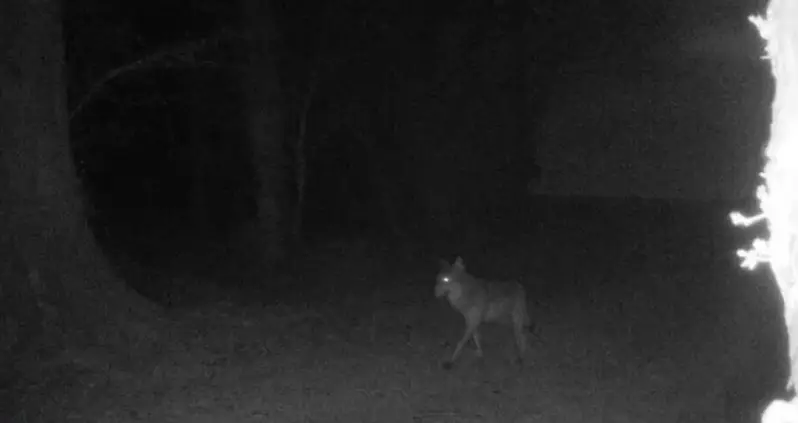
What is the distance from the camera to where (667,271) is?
16078mm

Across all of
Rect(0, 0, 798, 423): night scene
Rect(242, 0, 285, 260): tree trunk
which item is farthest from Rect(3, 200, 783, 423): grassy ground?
Rect(242, 0, 285, 260): tree trunk

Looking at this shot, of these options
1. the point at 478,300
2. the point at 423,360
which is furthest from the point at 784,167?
the point at 423,360

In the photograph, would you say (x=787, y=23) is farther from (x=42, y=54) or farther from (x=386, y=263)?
(x=386, y=263)

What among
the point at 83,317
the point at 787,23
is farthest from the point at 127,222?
the point at 787,23

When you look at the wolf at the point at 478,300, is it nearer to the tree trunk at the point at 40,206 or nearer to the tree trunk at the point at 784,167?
the tree trunk at the point at 40,206

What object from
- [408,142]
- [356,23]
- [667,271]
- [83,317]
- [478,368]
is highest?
[356,23]

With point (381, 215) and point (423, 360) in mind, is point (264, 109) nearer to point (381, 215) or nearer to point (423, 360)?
point (423, 360)

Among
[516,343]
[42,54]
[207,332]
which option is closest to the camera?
[42,54]

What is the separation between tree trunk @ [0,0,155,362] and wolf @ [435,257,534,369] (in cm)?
338

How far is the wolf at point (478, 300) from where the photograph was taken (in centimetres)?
845

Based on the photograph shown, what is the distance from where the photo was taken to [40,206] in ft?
26.5

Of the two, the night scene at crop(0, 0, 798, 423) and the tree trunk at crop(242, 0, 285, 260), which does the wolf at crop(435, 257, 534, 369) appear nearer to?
the night scene at crop(0, 0, 798, 423)

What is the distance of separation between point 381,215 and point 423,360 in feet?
53.4

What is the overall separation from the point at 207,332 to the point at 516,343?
3588mm
